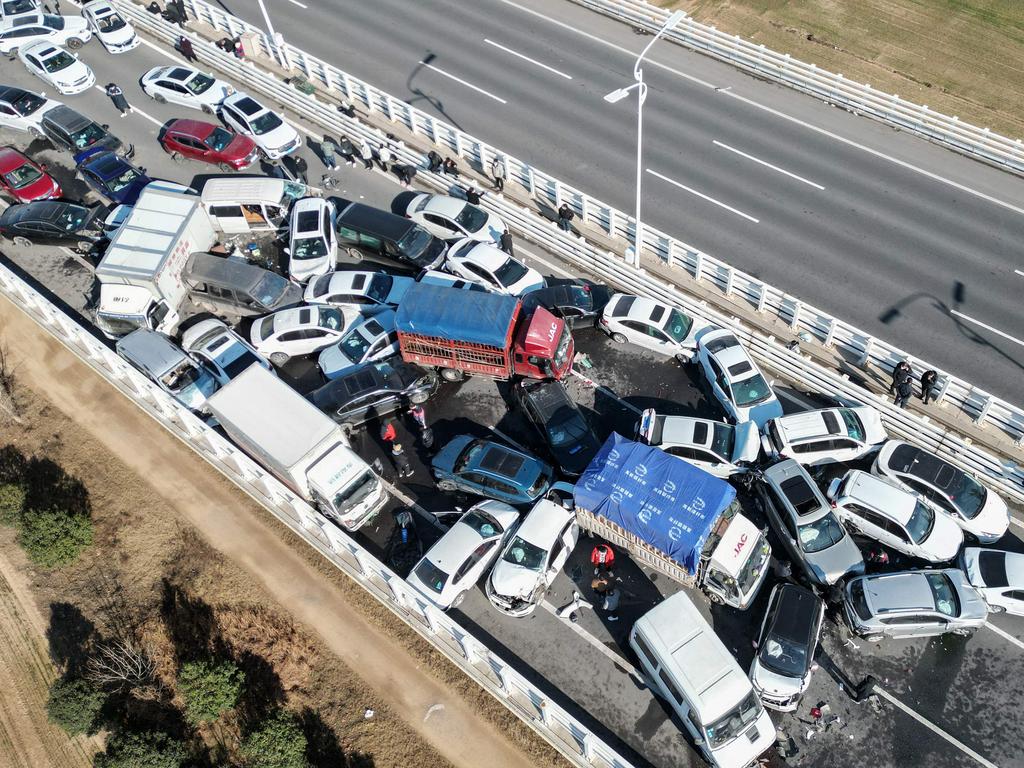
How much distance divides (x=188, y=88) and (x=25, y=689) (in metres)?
26.5

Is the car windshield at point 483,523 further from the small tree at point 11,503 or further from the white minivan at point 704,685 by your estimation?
the small tree at point 11,503

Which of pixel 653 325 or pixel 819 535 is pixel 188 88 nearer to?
pixel 653 325

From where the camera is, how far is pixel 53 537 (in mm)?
24688

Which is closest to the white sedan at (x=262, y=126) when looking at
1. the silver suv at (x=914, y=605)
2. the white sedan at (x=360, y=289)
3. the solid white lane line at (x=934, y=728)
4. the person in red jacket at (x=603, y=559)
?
the white sedan at (x=360, y=289)

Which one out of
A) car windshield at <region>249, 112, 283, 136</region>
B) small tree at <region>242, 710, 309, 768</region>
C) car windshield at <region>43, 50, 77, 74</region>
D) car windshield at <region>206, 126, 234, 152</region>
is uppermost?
car windshield at <region>43, 50, 77, 74</region>

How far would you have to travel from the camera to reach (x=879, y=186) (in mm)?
33406

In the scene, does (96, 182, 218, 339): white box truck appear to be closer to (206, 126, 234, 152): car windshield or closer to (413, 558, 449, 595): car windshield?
(206, 126, 234, 152): car windshield

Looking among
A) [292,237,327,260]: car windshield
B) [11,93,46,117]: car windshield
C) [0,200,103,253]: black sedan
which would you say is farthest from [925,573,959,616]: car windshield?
[11,93,46,117]: car windshield

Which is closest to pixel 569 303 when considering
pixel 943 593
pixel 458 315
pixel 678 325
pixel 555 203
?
pixel 678 325

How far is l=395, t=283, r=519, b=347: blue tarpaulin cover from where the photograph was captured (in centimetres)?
2580

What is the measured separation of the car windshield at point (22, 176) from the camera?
1309 inches

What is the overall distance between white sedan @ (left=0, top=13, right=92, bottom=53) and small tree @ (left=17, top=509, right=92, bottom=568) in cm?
2749

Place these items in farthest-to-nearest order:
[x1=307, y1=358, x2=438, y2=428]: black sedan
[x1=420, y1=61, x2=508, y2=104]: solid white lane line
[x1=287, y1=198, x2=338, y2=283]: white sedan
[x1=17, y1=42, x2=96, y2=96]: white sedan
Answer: [x1=17, y1=42, x2=96, y2=96]: white sedan < [x1=420, y1=61, x2=508, y2=104]: solid white lane line < [x1=287, y1=198, x2=338, y2=283]: white sedan < [x1=307, y1=358, x2=438, y2=428]: black sedan

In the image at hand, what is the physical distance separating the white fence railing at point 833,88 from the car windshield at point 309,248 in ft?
71.5
